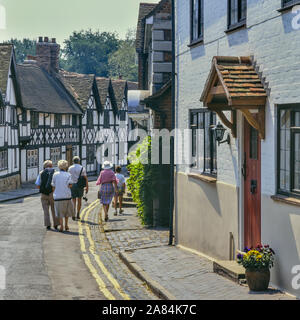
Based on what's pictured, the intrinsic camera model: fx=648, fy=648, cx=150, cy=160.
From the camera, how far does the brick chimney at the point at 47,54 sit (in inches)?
2205

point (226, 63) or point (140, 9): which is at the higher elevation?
point (140, 9)

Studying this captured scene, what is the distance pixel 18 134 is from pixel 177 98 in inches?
1127

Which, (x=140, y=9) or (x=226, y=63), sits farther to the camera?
(x=140, y=9)

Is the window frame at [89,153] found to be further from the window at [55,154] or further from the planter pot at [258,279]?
the planter pot at [258,279]

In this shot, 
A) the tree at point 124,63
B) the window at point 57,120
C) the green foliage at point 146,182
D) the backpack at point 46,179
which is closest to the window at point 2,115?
the window at point 57,120

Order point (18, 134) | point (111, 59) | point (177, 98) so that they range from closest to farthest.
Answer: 1. point (177, 98)
2. point (18, 134)
3. point (111, 59)

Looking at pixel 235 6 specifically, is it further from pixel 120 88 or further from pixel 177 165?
pixel 120 88

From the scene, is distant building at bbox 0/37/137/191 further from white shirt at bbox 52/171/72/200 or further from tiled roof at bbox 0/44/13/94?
white shirt at bbox 52/171/72/200

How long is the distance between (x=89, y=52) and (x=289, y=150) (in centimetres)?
10510

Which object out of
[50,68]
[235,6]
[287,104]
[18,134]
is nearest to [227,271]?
[287,104]

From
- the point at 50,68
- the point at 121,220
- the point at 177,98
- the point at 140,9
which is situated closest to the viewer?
the point at 177,98

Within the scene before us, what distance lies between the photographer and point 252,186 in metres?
11.0

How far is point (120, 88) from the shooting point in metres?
68.0

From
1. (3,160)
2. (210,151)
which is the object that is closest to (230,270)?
(210,151)
